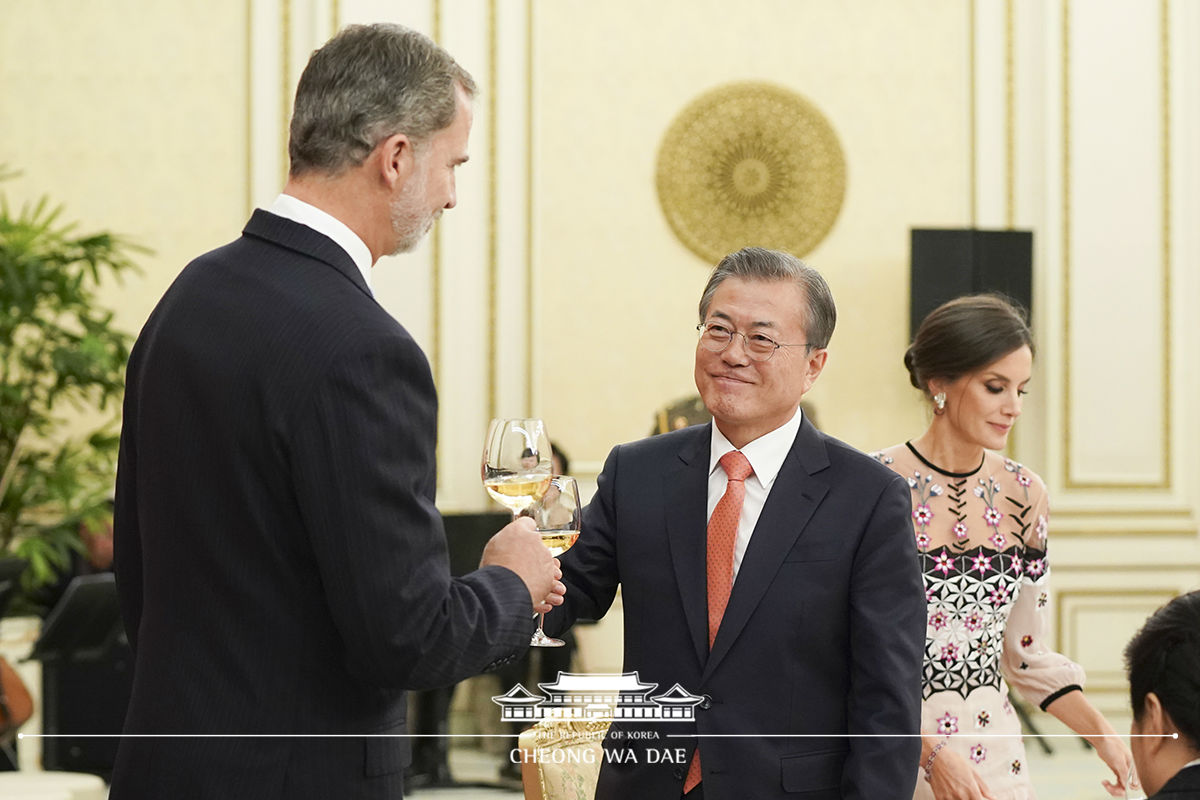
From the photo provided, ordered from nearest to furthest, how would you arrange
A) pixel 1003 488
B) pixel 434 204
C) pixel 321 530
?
pixel 321 530 → pixel 434 204 → pixel 1003 488

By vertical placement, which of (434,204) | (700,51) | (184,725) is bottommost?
(184,725)

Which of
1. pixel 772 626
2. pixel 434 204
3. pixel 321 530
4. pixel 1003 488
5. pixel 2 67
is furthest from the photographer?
pixel 2 67

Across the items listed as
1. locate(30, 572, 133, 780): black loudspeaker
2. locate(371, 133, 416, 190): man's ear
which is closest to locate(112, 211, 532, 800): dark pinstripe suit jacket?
locate(371, 133, 416, 190): man's ear

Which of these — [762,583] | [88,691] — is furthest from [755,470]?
[88,691]

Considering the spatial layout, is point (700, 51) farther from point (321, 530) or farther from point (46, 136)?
point (321, 530)

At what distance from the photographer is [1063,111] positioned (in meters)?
7.31

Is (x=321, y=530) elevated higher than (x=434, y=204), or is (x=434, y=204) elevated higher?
(x=434, y=204)

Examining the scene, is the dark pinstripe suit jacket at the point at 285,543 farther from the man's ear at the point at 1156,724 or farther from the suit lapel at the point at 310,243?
the man's ear at the point at 1156,724

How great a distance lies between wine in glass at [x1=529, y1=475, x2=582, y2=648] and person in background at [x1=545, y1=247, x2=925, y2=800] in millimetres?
176

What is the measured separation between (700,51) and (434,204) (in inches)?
235

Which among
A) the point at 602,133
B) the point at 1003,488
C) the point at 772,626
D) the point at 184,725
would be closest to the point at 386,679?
the point at 184,725

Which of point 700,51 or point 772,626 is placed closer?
point 772,626

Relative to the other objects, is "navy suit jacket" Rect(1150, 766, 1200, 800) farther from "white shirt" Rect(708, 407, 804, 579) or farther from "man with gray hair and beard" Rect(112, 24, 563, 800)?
"man with gray hair and beard" Rect(112, 24, 563, 800)

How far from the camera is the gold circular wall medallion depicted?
23.7 feet
